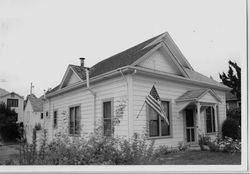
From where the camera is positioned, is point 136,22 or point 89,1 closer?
point 89,1

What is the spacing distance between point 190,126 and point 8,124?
15.0 feet

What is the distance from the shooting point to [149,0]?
362cm

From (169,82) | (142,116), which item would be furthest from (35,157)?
(169,82)

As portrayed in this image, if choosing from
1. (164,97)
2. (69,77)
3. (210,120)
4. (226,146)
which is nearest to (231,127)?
(210,120)

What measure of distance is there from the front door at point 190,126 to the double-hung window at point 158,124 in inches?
33.3

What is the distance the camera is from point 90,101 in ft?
20.5

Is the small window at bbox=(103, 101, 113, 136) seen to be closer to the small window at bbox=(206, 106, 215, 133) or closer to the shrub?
the shrub

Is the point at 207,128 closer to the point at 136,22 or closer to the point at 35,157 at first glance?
the point at 136,22

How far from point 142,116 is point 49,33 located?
256 cm

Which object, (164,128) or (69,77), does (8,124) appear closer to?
(69,77)

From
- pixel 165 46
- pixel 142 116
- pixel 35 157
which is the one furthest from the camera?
pixel 165 46

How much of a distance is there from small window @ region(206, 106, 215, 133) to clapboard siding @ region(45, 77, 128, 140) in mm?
3267

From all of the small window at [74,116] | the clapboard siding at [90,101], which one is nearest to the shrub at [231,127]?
the clapboard siding at [90,101]

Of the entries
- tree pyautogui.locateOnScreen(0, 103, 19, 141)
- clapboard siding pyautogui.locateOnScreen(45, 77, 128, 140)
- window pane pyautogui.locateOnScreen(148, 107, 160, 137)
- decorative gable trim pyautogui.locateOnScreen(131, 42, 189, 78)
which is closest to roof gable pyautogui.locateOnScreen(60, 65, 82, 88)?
clapboard siding pyautogui.locateOnScreen(45, 77, 128, 140)
